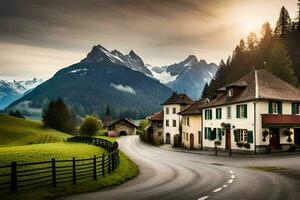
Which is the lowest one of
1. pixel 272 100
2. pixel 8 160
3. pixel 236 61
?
pixel 8 160

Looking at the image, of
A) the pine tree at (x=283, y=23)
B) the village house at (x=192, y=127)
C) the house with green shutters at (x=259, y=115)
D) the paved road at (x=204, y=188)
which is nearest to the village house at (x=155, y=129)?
the village house at (x=192, y=127)

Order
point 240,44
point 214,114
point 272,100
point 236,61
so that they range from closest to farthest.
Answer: point 272,100 → point 214,114 → point 236,61 → point 240,44

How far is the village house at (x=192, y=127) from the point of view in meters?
66.9

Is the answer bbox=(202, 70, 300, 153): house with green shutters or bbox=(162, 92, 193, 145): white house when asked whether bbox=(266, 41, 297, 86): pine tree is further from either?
bbox=(202, 70, 300, 153): house with green shutters

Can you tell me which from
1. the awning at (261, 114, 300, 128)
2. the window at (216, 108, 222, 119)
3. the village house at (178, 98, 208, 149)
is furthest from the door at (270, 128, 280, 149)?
the village house at (178, 98, 208, 149)

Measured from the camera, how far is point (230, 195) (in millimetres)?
17844

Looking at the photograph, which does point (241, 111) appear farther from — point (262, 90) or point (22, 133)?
point (22, 133)

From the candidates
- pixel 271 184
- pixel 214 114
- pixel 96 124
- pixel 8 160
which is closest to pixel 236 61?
pixel 96 124

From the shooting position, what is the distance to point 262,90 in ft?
165

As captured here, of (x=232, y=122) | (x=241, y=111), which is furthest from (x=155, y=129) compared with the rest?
(x=241, y=111)

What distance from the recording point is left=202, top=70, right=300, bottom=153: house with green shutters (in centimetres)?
4828

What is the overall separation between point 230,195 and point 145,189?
16.0 feet

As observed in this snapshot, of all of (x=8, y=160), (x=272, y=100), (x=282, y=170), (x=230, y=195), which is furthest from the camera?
(x=272, y=100)

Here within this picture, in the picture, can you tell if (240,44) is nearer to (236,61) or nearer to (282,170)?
(236,61)
